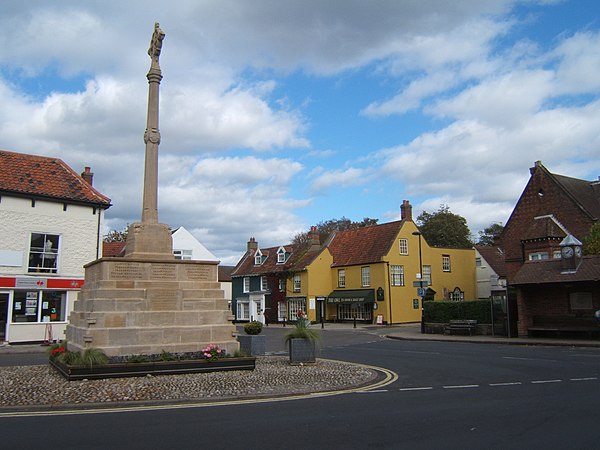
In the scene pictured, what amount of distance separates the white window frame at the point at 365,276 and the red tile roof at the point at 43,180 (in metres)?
24.5

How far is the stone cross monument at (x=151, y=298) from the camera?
13.5 meters

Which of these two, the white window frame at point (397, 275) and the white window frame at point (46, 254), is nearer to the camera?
the white window frame at point (46, 254)

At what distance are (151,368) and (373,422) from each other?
6389 mm

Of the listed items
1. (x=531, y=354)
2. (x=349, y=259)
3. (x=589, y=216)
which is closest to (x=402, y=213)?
(x=349, y=259)

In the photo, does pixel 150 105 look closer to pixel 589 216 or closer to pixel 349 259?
pixel 589 216

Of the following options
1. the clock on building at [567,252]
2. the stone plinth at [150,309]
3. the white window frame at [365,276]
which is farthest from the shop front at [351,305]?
the stone plinth at [150,309]

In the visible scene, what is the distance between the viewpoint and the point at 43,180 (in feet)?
91.1

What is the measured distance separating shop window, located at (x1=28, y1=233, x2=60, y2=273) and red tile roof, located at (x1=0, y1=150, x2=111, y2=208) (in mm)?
2078

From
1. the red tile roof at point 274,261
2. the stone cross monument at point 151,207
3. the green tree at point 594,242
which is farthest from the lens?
the red tile roof at point 274,261

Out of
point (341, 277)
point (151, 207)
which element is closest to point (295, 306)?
point (341, 277)

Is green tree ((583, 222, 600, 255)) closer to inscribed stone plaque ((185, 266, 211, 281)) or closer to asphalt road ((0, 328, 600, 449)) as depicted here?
asphalt road ((0, 328, 600, 449))

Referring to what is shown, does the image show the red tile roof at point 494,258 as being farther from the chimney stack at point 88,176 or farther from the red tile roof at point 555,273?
the chimney stack at point 88,176

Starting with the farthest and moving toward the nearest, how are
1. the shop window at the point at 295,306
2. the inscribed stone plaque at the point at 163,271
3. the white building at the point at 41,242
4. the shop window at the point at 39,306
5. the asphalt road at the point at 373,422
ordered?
the shop window at the point at 295,306
the shop window at the point at 39,306
the white building at the point at 41,242
the inscribed stone plaque at the point at 163,271
the asphalt road at the point at 373,422

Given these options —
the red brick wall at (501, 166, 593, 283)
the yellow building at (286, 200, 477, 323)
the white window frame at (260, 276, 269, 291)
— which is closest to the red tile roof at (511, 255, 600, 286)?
the red brick wall at (501, 166, 593, 283)
